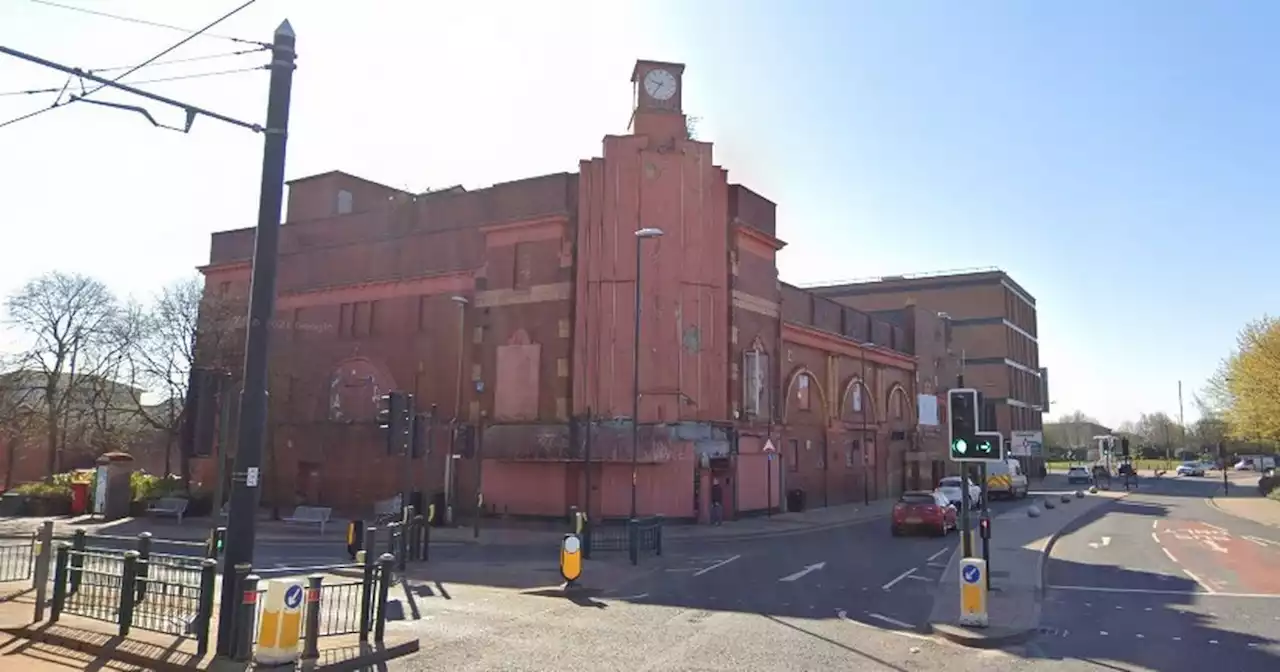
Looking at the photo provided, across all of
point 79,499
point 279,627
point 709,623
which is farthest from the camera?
point 79,499

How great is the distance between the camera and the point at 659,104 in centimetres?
3188

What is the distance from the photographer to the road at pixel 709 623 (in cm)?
966

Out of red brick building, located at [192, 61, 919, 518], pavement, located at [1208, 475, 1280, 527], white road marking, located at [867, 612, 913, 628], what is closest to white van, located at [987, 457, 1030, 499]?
pavement, located at [1208, 475, 1280, 527]

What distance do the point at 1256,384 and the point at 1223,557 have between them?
79.1ft

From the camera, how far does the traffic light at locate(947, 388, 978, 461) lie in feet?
43.3

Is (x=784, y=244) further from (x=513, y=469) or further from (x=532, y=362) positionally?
(x=513, y=469)

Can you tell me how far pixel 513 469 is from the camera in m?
30.4

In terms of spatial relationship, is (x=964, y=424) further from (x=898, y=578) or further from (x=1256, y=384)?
(x=1256, y=384)

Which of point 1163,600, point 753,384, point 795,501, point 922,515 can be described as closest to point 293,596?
point 1163,600

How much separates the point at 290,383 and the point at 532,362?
1357 centimetres

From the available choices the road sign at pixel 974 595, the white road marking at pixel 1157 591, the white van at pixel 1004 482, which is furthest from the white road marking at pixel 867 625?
the white van at pixel 1004 482

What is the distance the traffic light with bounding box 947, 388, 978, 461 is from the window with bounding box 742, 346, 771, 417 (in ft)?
62.4

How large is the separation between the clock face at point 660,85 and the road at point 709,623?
63.4ft

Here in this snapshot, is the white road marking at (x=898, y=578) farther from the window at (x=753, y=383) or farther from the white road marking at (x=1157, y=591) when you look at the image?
the window at (x=753, y=383)
